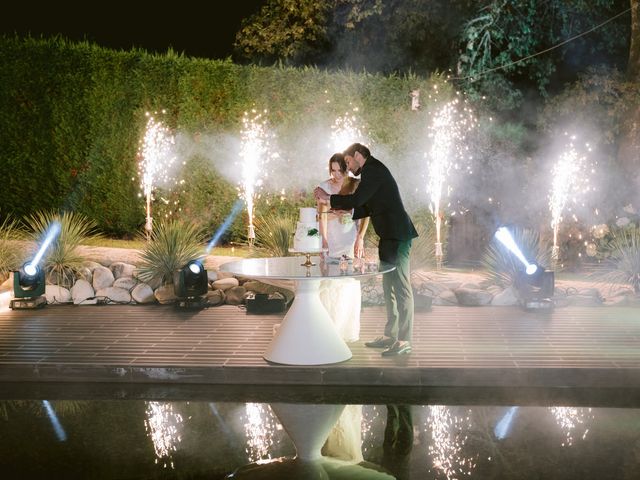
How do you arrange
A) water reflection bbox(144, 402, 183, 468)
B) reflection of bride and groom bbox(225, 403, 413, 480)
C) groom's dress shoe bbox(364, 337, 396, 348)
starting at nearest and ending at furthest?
reflection of bride and groom bbox(225, 403, 413, 480)
water reflection bbox(144, 402, 183, 468)
groom's dress shoe bbox(364, 337, 396, 348)

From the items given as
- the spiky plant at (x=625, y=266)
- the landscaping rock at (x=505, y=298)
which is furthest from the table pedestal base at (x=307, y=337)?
the spiky plant at (x=625, y=266)

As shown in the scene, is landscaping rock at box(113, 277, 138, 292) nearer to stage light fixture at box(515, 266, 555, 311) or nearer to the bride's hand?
the bride's hand

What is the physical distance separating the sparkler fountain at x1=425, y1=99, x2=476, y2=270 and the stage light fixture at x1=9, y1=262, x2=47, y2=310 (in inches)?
253

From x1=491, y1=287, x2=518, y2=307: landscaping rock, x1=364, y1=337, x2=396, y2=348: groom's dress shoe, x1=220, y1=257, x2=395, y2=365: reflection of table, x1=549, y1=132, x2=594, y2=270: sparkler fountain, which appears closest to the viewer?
x1=220, y1=257, x2=395, y2=365: reflection of table

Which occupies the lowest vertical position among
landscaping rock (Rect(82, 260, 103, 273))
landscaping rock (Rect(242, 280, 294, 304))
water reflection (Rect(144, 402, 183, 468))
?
water reflection (Rect(144, 402, 183, 468))

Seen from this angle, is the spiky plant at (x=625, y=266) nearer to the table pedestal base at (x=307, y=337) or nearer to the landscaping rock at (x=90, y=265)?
the table pedestal base at (x=307, y=337)

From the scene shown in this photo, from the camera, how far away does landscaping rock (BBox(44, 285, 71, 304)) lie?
10.6 metres

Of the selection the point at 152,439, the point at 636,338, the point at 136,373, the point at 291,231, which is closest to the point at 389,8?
the point at 291,231

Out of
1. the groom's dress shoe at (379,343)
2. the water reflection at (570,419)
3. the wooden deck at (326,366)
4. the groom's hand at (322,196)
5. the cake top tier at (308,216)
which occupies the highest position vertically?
the groom's hand at (322,196)

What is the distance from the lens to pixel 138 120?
13.7 meters

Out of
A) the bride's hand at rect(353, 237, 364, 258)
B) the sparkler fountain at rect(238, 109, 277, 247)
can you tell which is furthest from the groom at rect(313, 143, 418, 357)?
the sparkler fountain at rect(238, 109, 277, 247)

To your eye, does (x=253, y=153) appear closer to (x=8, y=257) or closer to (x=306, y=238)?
(x=8, y=257)

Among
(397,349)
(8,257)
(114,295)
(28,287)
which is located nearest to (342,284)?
(397,349)

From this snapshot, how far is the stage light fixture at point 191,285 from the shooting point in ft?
33.2
